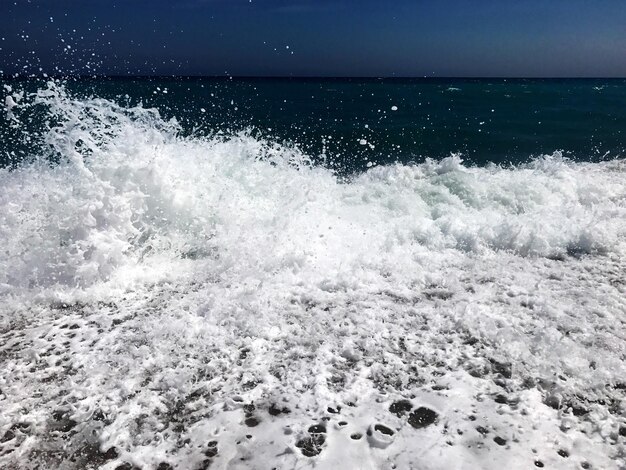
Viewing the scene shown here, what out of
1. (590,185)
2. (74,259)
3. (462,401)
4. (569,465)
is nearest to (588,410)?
(569,465)

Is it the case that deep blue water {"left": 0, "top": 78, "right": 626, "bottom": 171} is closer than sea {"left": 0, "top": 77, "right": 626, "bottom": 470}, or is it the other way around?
sea {"left": 0, "top": 77, "right": 626, "bottom": 470}

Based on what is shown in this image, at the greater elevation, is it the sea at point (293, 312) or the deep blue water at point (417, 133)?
the deep blue water at point (417, 133)

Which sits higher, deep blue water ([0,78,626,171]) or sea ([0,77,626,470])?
deep blue water ([0,78,626,171])

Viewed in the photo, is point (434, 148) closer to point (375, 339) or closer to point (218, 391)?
point (375, 339)

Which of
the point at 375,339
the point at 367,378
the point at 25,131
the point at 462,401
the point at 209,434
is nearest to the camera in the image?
the point at 209,434

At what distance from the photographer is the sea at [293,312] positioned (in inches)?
126

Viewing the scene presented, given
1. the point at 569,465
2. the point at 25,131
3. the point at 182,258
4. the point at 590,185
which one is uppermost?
the point at 25,131

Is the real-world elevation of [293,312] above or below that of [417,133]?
below

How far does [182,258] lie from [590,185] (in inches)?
339

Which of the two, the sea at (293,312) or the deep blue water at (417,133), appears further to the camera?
the deep blue water at (417,133)

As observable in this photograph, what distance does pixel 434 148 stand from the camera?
637 inches

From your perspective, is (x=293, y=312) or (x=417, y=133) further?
(x=417, y=133)

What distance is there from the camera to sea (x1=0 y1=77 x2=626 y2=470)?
126 inches

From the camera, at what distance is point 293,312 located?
4852 mm
